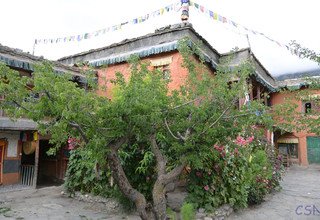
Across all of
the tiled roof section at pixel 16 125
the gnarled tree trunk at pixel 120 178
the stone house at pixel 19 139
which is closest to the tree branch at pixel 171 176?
the gnarled tree trunk at pixel 120 178

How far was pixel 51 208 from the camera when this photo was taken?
8.46 m

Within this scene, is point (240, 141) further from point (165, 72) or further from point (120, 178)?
point (120, 178)

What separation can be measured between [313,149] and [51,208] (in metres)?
18.4

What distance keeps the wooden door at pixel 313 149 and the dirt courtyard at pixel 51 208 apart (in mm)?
16943

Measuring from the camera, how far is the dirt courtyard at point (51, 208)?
7673 millimetres

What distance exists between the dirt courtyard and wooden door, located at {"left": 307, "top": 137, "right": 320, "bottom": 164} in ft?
55.6

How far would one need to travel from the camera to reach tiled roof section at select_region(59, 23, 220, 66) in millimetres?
11703

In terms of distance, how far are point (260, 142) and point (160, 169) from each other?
6.94 meters

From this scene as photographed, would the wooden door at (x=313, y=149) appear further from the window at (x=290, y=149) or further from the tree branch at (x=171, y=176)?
the tree branch at (x=171, y=176)

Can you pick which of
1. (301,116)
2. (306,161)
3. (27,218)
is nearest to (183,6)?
(301,116)

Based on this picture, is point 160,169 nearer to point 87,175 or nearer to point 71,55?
point 87,175

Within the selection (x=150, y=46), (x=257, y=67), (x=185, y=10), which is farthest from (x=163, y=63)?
(x=257, y=67)

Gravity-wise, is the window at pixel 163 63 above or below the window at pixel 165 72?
above

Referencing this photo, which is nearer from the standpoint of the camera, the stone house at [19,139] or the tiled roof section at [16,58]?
the tiled roof section at [16,58]
